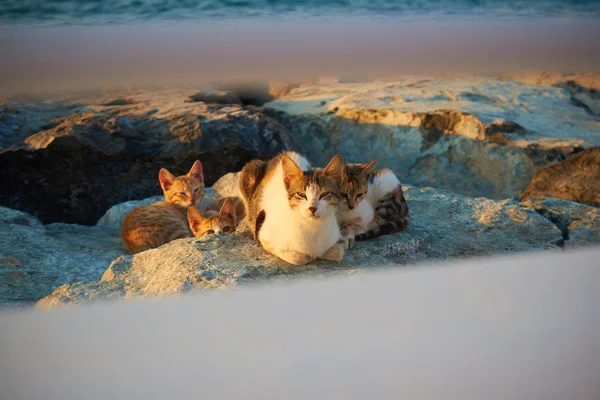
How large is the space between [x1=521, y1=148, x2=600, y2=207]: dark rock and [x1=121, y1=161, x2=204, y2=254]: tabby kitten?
1660 mm

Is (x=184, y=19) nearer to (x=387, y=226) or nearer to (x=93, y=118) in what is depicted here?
(x=387, y=226)

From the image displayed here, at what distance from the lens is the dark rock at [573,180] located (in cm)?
280

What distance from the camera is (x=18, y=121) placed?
2.40 meters

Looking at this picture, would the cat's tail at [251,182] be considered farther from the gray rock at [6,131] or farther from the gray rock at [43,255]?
the gray rock at [6,131]

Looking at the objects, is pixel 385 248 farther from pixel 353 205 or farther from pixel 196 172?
pixel 196 172

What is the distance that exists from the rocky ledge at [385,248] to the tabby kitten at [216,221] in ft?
1.57

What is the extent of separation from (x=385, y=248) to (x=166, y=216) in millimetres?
1248

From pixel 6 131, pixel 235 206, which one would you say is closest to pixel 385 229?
pixel 235 206

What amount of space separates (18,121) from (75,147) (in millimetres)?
483

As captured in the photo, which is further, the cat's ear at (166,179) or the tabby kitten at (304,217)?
the cat's ear at (166,179)

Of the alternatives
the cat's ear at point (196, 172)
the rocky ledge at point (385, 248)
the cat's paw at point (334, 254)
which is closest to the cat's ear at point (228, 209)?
the cat's ear at point (196, 172)

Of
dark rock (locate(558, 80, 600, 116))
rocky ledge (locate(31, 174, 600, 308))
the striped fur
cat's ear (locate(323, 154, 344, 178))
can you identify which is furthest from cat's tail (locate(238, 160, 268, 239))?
dark rock (locate(558, 80, 600, 116))

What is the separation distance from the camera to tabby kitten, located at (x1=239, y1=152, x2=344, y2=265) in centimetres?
173

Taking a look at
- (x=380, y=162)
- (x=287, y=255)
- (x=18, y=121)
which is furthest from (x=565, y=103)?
(x=18, y=121)
